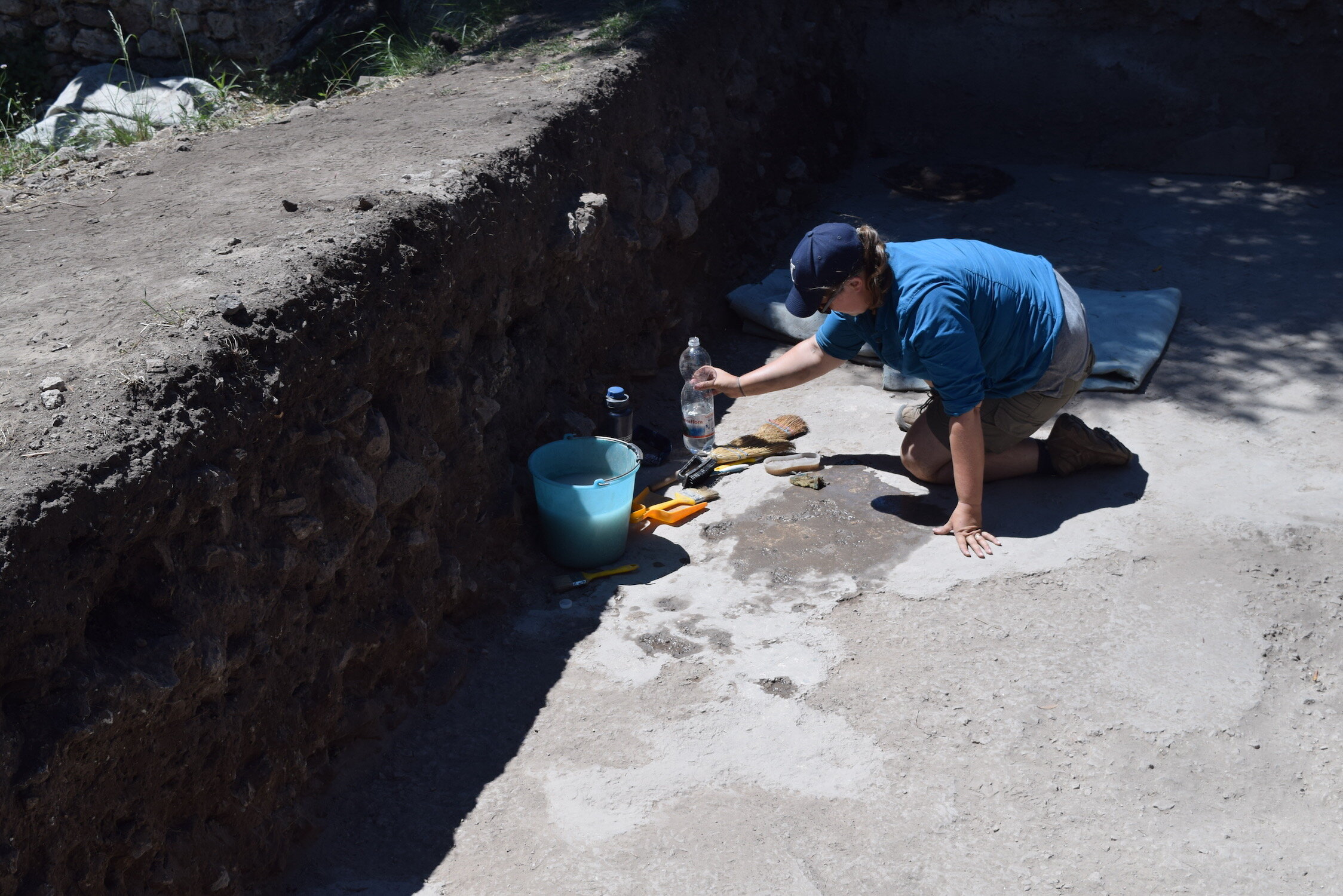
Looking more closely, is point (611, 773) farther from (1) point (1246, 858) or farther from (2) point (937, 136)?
(2) point (937, 136)

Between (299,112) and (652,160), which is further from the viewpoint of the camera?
(652,160)

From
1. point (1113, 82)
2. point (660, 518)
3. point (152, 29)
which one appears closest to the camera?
point (660, 518)

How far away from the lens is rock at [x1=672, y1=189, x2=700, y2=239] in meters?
4.89

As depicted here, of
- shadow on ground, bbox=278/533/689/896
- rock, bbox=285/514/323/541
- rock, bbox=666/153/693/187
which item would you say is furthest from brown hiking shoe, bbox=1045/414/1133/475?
rock, bbox=285/514/323/541

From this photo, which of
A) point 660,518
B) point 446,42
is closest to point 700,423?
point 660,518

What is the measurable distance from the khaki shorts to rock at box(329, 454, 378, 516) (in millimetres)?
1949

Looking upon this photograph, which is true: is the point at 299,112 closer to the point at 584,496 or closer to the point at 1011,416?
the point at 584,496

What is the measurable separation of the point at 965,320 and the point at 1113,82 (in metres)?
4.41

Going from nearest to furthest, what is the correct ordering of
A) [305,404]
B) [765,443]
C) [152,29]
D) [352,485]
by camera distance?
[305,404] → [352,485] → [765,443] → [152,29]

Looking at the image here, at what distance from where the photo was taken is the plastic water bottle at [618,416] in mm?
4129

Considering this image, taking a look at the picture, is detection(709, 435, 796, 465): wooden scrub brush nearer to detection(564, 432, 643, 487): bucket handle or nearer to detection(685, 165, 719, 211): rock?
detection(564, 432, 643, 487): bucket handle

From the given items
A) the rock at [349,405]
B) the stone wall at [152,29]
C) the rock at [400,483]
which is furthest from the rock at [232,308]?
the stone wall at [152,29]

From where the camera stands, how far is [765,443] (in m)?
4.30

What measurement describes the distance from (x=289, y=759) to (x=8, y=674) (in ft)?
2.79
